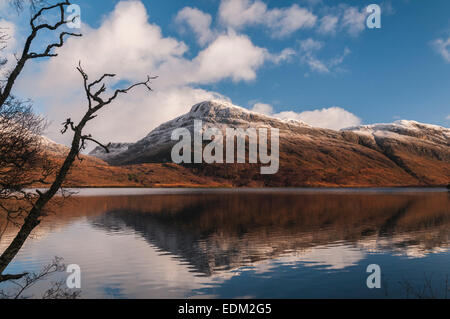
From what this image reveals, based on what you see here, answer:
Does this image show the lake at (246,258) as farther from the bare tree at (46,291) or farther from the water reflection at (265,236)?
the bare tree at (46,291)

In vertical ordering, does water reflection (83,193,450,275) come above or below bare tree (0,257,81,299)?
above

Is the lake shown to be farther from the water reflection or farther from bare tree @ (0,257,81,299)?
Result: bare tree @ (0,257,81,299)

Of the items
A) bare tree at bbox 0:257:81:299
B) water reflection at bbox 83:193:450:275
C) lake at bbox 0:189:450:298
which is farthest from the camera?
water reflection at bbox 83:193:450:275

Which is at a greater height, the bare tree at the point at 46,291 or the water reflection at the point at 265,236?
the water reflection at the point at 265,236

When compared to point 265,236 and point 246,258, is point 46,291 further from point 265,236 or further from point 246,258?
point 265,236

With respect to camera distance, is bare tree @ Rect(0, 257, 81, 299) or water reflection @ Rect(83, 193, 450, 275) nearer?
bare tree @ Rect(0, 257, 81, 299)

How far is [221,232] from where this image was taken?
46938mm

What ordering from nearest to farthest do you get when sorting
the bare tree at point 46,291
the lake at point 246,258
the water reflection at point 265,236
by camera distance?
1. the bare tree at point 46,291
2. the lake at point 246,258
3. the water reflection at point 265,236

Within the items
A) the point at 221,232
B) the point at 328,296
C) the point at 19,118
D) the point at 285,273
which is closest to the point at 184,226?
the point at 221,232

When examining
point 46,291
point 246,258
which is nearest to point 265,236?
point 246,258

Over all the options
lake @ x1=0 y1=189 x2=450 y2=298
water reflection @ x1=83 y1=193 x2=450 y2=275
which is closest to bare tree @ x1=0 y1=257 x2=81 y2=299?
lake @ x1=0 y1=189 x2=450 y2=298

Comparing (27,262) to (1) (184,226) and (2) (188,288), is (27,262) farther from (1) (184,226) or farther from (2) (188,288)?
(1) (184,226)

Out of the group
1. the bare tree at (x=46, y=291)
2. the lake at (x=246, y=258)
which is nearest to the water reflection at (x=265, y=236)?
the lake at (x=246, y=258)
